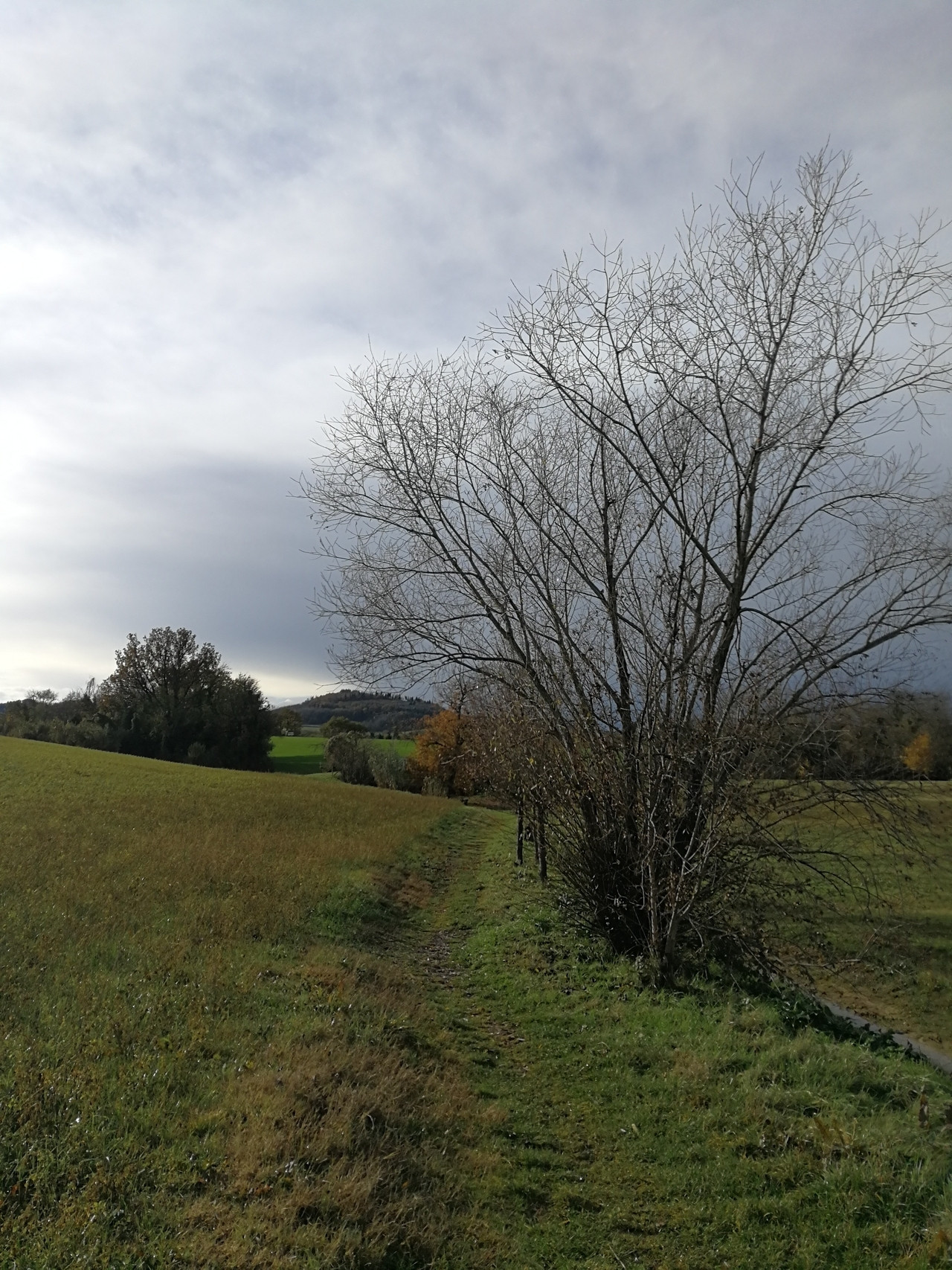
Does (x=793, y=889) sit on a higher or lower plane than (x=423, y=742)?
lower

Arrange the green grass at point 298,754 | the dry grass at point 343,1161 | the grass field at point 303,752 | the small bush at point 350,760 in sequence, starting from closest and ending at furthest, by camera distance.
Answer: the dry grass at point 343,1161 → the grass field at point 303,752 → the small bush at point 350,760 → the green grass at point 298,754

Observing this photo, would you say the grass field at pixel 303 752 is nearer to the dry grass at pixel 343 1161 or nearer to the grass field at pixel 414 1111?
the grass field at pixel 414 1111

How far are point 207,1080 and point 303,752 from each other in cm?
8785

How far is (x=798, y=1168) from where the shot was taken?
17.0 feet

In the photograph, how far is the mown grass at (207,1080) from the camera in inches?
167

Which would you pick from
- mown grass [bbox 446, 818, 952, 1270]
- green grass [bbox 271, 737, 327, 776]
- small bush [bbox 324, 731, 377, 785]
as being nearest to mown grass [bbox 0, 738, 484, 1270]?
mown grass [bbox 446, 818, 952, 1270]

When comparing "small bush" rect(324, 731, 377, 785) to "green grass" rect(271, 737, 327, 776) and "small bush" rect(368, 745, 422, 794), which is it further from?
"green grass" rect(271, 737, 327, 776)

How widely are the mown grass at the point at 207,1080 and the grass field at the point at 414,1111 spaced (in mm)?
22

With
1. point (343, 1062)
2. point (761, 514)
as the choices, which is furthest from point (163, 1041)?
point (761, 514)

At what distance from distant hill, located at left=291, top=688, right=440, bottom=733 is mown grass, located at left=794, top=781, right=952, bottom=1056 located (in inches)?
249

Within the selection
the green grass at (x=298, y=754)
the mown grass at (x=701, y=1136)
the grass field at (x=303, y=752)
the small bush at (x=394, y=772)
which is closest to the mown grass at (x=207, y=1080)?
the mown grass at (x=701, y=1136)

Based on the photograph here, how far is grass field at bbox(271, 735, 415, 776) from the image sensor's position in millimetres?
63125

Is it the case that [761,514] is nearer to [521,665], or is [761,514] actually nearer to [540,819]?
[521,665]

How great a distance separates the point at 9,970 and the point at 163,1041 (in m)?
2.30
